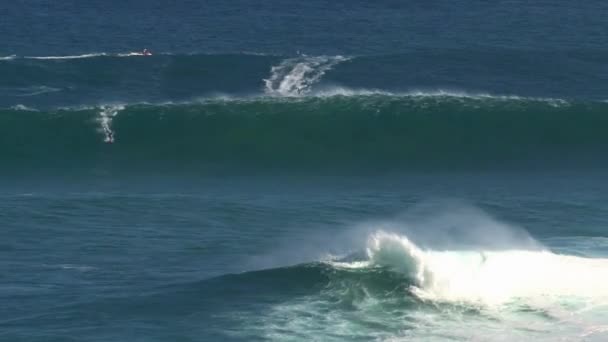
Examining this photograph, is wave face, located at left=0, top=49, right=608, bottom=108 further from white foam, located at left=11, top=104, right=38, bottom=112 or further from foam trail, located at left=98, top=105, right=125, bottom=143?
foam trail, located at left=98, top=105, right=125, bottom=143

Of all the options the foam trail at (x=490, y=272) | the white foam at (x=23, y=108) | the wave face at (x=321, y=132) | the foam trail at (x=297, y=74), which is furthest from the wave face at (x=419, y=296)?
the foam trail at (x=297, y=74)

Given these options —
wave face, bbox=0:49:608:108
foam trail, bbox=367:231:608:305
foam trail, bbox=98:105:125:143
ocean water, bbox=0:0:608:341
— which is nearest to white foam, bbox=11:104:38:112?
ocean water, bbox=0:0:608:341

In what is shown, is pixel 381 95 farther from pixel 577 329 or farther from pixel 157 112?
pixel 577 329

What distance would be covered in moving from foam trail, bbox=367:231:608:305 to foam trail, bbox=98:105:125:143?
2101cm

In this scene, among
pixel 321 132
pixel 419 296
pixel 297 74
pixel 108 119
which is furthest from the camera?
pixel 297 74

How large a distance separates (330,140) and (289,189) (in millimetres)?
7536

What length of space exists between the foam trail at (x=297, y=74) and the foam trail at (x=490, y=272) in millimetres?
24807

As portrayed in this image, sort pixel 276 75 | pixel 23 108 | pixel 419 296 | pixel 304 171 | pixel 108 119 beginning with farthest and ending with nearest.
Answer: pixel 276 75, pixel 23 108, pixel 108 119, pixel 304 171, pixel 419 296

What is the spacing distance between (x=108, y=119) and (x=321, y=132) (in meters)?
9.56

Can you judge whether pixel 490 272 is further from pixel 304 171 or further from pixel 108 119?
pixel 108 119

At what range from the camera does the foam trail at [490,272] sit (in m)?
47.3

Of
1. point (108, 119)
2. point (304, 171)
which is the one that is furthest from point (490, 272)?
point (108, 119)

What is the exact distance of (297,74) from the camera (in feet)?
252

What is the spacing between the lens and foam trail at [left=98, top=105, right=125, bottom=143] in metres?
68.7
